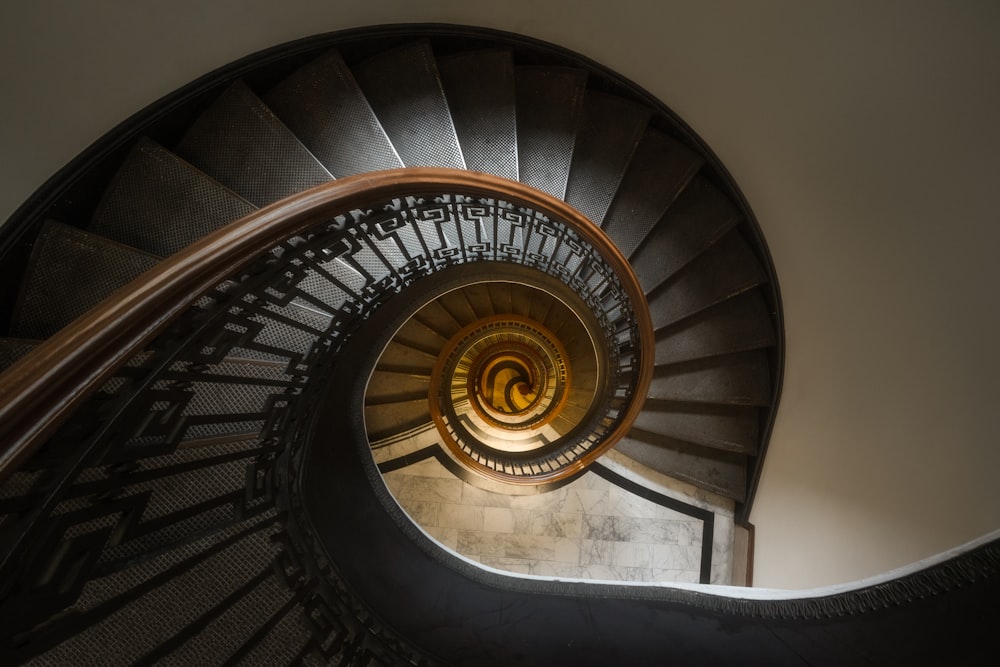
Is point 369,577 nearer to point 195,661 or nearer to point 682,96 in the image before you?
point 195,661

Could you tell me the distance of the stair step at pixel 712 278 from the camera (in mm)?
4289

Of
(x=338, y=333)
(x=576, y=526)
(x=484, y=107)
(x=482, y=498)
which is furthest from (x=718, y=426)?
(x=338, y=333)

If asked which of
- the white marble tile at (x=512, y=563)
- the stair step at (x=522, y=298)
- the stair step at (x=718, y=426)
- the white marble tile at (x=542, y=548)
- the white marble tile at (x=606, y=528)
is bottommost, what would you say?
the white marble tile at (x=512, y=563)

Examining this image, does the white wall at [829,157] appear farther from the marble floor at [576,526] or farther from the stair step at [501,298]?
the stair step at [501,298]

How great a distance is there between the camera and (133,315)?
1.28m

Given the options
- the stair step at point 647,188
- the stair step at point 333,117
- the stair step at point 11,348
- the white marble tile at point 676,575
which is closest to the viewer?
the stair step at point 11,348

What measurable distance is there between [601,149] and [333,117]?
206 cm

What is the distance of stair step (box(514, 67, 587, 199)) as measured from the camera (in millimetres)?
3963

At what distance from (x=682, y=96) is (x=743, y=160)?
2.33 ft

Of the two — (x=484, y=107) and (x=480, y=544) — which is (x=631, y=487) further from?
(x=484, y=107)

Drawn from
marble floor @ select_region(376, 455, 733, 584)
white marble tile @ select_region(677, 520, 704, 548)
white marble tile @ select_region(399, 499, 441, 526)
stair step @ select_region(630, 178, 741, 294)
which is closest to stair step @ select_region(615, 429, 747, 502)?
marble floor @ select_region(376, 455, 733, 584)

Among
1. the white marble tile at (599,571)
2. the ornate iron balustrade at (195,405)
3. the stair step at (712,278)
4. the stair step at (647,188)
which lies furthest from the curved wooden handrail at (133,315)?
the white marble tile at (599,571)

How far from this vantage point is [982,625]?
146cm

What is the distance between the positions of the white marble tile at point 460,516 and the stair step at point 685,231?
271 centimetres
